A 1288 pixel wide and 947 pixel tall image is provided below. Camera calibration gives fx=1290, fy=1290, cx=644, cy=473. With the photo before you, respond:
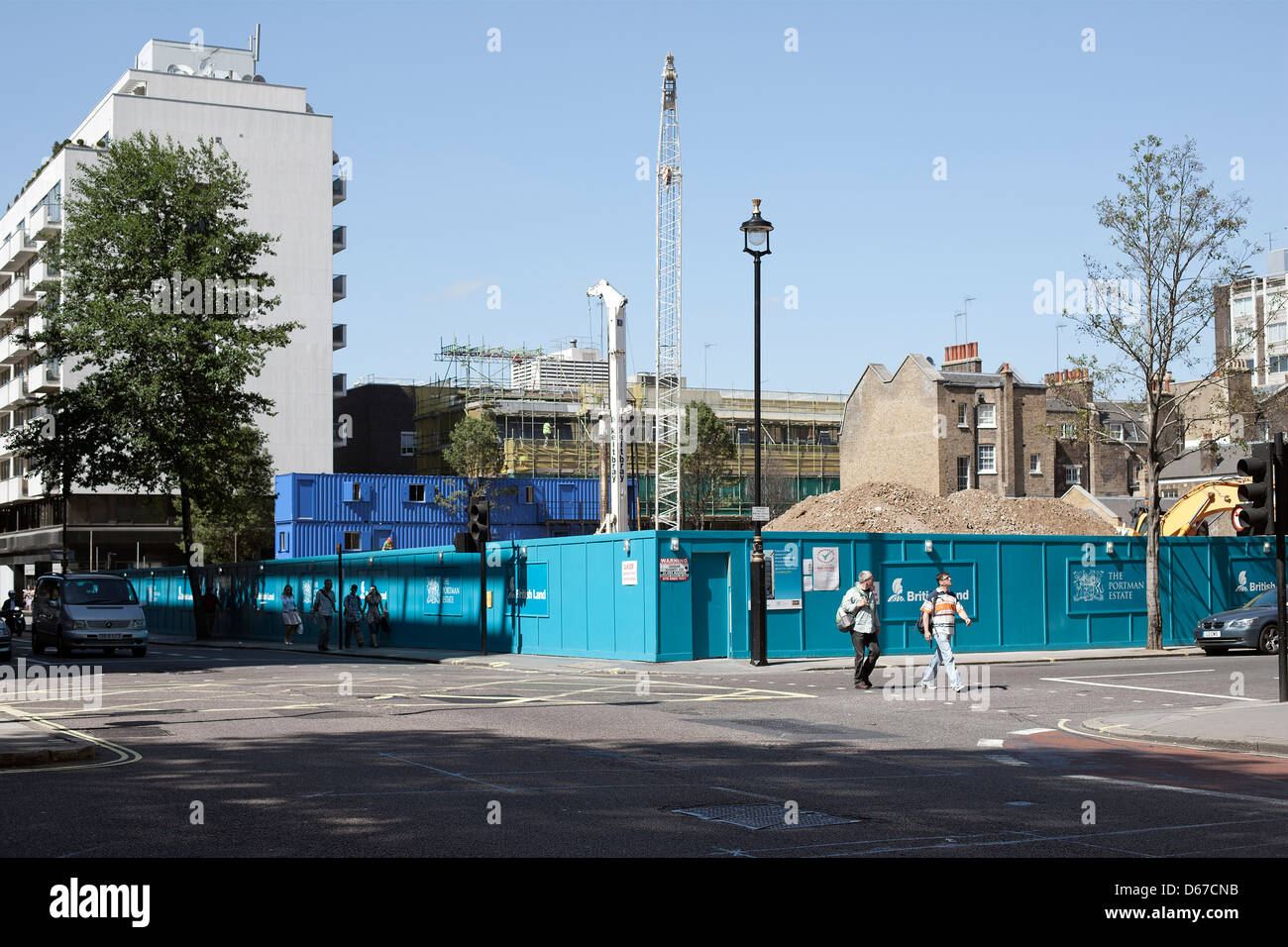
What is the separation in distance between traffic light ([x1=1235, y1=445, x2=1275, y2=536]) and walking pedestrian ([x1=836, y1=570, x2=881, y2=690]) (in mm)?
5806

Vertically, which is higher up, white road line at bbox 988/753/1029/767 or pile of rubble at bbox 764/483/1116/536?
pile of rubble at bbox 764/483/1116/536

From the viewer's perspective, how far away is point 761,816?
9.02m

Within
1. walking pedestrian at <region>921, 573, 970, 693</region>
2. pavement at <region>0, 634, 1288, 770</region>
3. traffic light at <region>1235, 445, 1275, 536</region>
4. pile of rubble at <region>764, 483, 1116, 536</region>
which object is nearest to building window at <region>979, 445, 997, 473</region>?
pile of rubble at <region>764, 483, 1116, 536</region>

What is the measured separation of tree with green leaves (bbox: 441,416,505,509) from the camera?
7519 centimetres

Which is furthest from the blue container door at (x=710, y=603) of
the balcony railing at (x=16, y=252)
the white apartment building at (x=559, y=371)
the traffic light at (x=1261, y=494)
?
the white apartment building at (x=559, y=371)

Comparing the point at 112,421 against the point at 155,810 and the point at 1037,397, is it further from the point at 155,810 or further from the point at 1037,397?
the point at 1037,397

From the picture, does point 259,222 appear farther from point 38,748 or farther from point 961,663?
point 38,748

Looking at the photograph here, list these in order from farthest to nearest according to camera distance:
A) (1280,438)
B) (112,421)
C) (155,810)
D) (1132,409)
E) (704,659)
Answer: (112,421) → (1132,409) → (704,659) → (1280,438) → (155,810)

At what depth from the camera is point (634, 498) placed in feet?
268

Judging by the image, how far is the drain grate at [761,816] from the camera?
28.6ft

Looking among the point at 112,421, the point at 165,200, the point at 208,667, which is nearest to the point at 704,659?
the point at 208,667

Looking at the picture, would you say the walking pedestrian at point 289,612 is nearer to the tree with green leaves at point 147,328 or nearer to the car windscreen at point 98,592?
the tree with green leaves at point 147,328

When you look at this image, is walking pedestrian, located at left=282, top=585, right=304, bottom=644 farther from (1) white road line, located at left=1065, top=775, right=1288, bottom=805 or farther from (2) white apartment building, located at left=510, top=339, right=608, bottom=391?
(2) white apartment building, located at left=510, top=339, right=608, bottom=391

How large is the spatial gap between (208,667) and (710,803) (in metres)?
20.7
